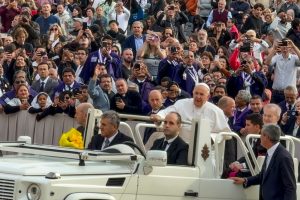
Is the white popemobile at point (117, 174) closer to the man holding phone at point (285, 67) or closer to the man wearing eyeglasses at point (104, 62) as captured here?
the man holding phone at point (285, 67)

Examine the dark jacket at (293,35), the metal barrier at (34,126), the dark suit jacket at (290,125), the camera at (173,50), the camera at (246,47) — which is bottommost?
the metal barrier at (34,126)

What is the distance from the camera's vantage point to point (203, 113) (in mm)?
18047

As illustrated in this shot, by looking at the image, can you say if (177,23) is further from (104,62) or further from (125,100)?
(125,100)

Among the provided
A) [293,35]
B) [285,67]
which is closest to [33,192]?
[285,67]

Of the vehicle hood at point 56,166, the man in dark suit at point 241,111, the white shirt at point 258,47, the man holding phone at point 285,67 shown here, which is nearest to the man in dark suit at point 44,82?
the man holding phone at point 285,67

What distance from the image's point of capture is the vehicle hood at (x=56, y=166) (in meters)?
14.9

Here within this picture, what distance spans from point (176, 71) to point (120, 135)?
8.26 metres

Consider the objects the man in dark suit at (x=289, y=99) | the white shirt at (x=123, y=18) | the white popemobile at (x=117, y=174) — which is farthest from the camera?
the white shirt at (x=123, y=18)

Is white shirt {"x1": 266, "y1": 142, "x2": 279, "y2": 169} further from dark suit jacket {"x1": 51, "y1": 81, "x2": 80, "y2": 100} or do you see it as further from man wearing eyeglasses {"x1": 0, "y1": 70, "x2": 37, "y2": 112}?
man wearing eyeglasses {"x1": 0, "y1": 70, "x2": 37, "y2": 112}

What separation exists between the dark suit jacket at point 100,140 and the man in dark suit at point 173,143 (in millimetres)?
399

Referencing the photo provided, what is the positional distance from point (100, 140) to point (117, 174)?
1967 millimetres

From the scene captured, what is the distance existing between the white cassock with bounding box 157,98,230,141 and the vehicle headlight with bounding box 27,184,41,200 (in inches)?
130

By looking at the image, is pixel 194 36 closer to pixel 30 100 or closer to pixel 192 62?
pixel 192 62

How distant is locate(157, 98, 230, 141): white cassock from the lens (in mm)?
17844
